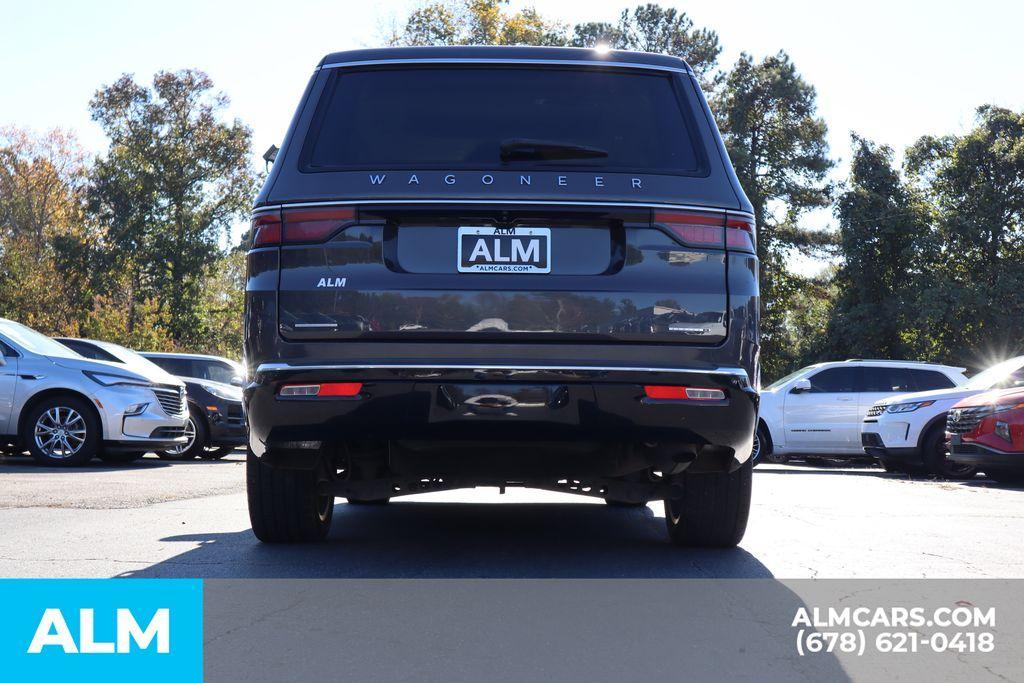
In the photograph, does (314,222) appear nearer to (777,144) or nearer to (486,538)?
(486,538)

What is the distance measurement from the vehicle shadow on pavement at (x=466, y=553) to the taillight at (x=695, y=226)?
151 centimetres

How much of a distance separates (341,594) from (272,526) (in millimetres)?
1310

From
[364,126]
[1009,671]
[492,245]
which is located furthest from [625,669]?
[364,126]

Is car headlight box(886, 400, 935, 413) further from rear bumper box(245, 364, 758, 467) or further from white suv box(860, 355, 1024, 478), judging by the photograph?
rear bumper box(245, 364, 758, 467)

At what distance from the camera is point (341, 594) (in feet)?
→ 15.8

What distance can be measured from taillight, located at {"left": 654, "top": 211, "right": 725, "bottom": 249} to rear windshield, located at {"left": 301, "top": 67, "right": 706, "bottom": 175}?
22 centimetres

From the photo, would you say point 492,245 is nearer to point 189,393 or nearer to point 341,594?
point 341,594

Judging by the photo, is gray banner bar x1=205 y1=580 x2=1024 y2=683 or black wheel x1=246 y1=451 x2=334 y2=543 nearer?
gray banner bar x1=205 y1=580 x2=1024 y2=683

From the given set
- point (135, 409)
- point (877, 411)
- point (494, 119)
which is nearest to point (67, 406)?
point (135, 409)

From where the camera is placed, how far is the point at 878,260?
41.0 m

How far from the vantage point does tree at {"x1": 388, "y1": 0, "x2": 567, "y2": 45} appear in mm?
42750

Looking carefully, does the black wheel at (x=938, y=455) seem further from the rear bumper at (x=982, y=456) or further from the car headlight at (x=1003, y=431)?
the car headlight at (x=1003, y=431)

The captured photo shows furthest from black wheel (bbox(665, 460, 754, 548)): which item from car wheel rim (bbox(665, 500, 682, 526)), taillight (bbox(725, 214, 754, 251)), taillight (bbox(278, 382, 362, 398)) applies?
taillight (bbox(278, 382, 362, 398))

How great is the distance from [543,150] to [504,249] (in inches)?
19.4
